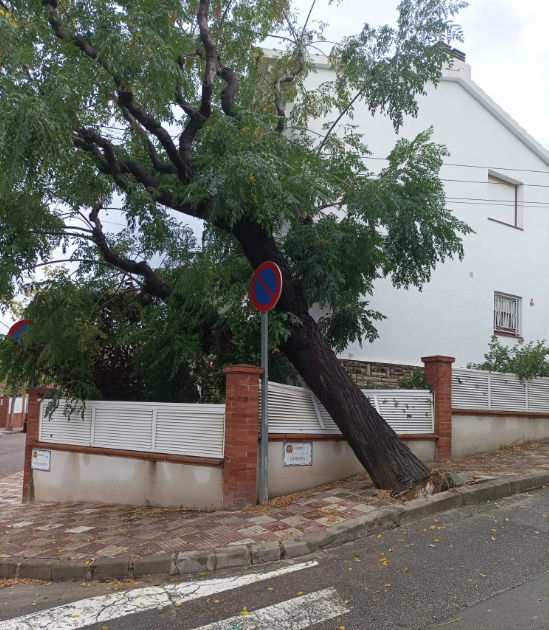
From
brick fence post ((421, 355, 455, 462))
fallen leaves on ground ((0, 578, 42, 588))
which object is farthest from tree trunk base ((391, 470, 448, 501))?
fallen leaves on ground ((0, 578, 42, 588))

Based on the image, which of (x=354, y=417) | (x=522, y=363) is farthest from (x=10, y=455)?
(x=522, y=363)

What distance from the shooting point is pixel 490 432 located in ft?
32.3

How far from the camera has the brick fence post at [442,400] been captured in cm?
889

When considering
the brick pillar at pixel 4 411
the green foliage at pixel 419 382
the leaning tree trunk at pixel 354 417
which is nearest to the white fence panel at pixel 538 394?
the green foliage at pixel 419 382

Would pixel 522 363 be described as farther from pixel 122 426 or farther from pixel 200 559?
pixel 200 559

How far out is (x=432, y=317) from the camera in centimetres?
1264

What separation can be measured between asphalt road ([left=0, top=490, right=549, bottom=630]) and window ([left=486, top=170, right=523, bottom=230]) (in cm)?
1034

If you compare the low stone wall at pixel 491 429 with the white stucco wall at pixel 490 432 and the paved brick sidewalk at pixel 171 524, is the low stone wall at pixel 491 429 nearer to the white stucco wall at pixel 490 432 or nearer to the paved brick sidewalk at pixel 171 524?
the white stucco wall at pixel 490 432

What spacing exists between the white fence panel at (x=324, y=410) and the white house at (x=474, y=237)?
2.72 metres

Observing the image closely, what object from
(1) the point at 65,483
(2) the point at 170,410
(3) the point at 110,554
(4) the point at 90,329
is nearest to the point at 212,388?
(2) the point at 170,410

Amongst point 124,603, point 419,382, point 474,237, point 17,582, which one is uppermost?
point 474,237

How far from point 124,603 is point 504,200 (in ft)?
44.4

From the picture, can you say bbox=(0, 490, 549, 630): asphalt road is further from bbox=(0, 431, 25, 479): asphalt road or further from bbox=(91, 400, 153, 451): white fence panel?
bbox=(0, 431, 25, 479): asphalt road

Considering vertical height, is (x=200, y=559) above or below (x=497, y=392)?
below
